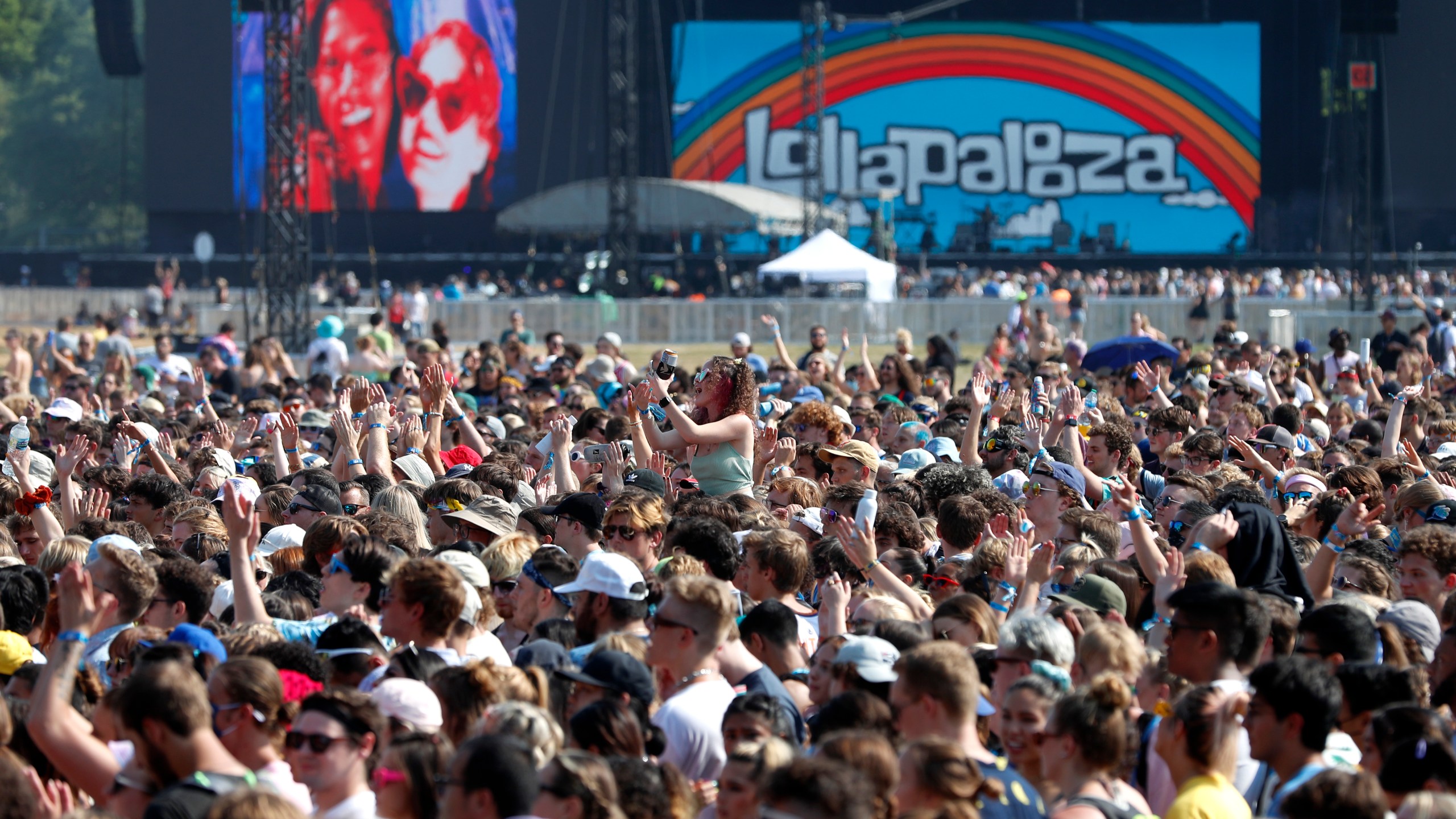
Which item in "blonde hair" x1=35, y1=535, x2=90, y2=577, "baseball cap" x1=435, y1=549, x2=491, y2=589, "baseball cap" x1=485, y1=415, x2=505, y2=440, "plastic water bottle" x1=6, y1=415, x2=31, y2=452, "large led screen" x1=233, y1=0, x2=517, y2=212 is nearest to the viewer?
A: "baseball cap" x1=435, y1=549, x2=491, y2=589

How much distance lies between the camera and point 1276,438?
9.19 metres

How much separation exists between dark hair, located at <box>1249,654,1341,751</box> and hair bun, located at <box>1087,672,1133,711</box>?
13.4 inches

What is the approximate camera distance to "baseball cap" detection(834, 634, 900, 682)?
456 centimetres

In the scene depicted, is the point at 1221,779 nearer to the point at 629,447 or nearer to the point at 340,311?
the point at 629,447

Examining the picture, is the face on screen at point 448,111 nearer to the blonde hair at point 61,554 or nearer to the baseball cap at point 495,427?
the baseball cap at point 495,427

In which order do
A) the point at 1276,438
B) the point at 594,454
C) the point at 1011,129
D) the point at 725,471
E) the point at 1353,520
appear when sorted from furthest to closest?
the point at 1011,129, the point at 1276,438, the point at 594,454, the point at 725,471, the point at 1353,520

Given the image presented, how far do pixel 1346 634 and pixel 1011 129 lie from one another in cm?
4585

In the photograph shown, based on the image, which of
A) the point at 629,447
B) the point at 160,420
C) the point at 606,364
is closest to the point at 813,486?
the point at 629,447

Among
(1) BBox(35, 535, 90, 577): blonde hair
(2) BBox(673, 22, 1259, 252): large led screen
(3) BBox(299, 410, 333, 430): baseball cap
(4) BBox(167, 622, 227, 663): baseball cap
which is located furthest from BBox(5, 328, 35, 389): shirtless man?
(2) BBox(673, 22, 1259, 252): large led screen

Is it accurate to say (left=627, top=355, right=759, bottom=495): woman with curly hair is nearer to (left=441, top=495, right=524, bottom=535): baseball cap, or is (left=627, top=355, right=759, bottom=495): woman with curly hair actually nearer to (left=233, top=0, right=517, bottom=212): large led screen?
(left=441, top=495, right=524, bottom=535): baseball cap

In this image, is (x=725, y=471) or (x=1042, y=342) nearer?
(x=725, y=471)

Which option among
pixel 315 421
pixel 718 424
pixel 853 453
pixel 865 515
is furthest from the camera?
pixel 315 421

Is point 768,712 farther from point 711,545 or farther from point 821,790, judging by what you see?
point 711,545

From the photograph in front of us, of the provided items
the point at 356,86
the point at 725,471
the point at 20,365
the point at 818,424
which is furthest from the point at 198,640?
the point at 356,86
